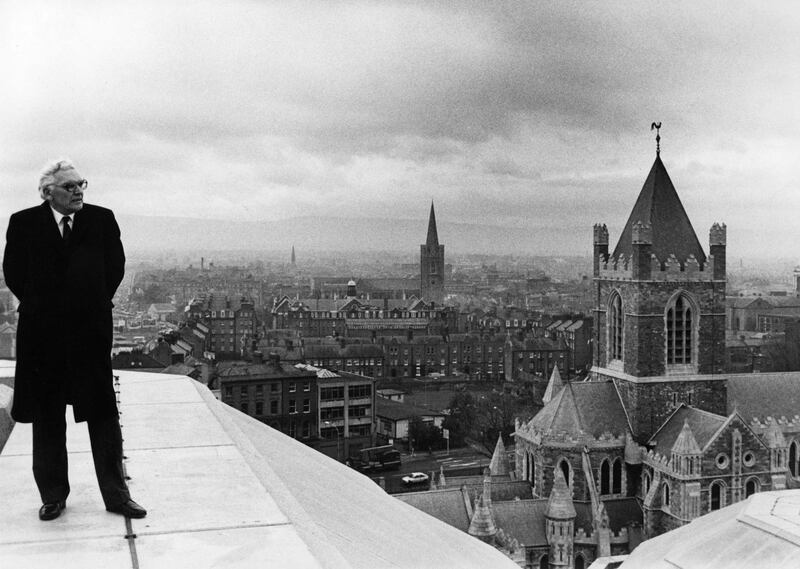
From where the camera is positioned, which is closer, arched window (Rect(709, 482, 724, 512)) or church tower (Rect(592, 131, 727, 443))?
arched window (Rect(709, 482, 724, 512))

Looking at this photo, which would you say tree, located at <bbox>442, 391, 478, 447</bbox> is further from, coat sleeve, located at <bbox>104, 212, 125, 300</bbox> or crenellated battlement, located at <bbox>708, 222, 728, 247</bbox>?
coat sleeve, located at <bbox>104, 212, 125, 300</bbox>

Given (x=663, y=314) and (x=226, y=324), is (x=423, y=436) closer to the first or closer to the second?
(x=663, y=314)

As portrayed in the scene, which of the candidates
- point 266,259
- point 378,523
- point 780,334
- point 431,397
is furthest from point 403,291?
point 378,523

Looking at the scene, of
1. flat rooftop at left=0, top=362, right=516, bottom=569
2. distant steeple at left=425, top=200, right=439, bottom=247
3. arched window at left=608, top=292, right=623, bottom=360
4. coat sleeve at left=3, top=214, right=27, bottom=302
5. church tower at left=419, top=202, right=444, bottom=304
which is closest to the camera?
flat rooftop at left=0, top=362, right=516, bottom=569

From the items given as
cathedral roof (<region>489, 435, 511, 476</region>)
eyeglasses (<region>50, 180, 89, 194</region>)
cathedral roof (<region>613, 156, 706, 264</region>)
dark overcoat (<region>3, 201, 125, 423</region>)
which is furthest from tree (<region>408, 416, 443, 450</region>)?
eyeglasses (<region>50, 180, 89, 194</region>)


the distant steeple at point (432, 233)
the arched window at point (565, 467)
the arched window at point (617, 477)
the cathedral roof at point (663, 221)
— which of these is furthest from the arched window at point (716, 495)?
the distant steeple at point (432, 233)
